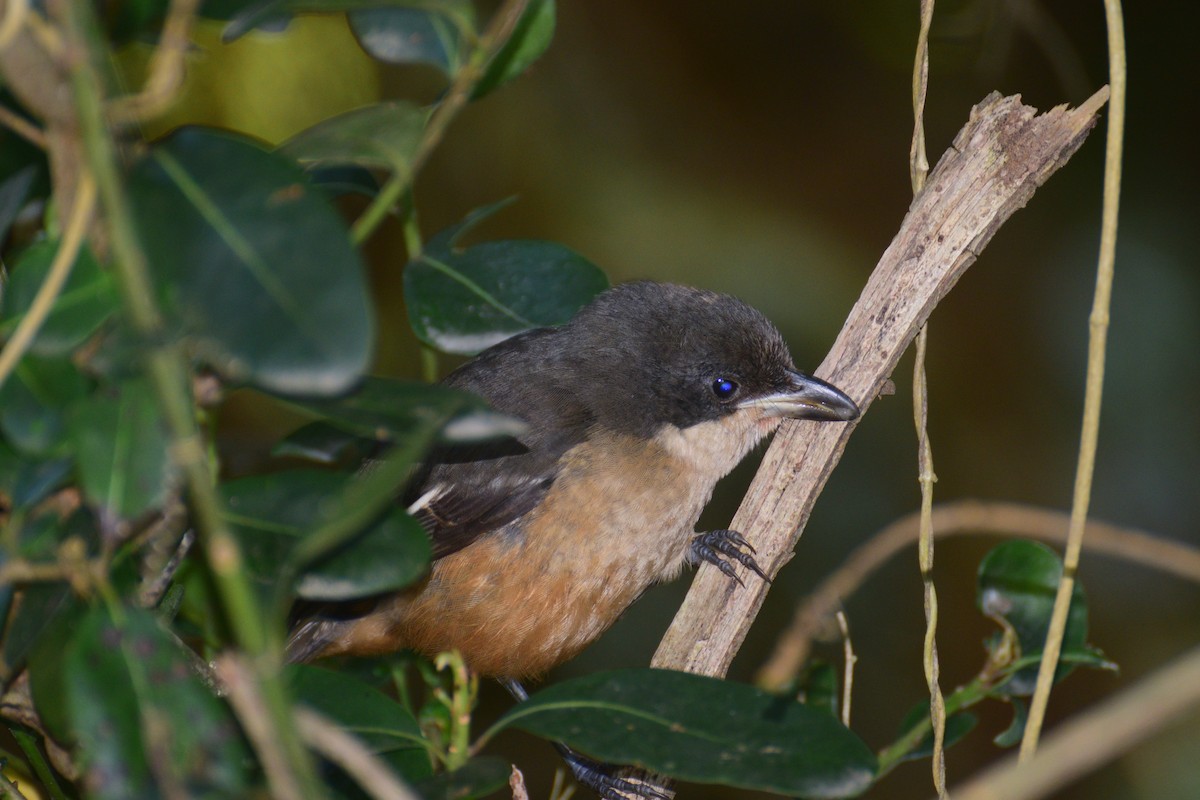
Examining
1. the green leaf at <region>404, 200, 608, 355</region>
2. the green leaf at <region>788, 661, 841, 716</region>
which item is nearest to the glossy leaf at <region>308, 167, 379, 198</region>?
the green leaf at <region>404, 200, 608, 355</region>

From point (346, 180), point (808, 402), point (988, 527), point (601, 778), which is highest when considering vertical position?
point (808, 402)

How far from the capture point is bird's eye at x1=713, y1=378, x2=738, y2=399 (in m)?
3.36

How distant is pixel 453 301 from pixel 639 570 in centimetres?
121

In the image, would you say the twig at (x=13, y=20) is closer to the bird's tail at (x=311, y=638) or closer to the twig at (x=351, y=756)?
the twig at (x=351, y=756)

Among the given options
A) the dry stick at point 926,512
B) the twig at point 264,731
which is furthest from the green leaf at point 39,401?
the dry stick at point 926,512

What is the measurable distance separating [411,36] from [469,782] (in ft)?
3.41

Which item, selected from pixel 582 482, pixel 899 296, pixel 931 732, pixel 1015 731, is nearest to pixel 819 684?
pixel 931 732

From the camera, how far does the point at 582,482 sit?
3.10 meters

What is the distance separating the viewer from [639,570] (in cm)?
316

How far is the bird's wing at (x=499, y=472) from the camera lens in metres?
3.12

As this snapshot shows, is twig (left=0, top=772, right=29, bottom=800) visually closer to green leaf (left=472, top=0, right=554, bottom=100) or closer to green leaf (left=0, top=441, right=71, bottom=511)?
green leaf (left=0, top=441, right=71, bottom=511)

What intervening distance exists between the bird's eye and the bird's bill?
54 millimetres

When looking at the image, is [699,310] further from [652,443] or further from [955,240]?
[955,240]

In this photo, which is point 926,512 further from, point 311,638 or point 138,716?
point 311,638
